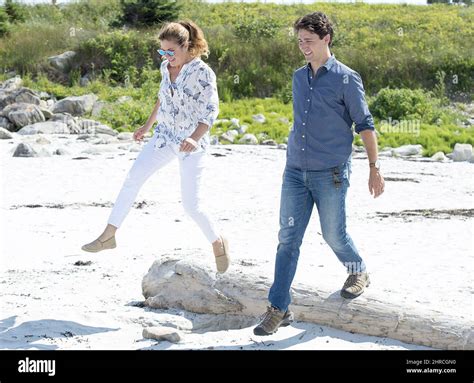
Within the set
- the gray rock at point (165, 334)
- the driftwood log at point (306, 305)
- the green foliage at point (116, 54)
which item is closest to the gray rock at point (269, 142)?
the green foliage at point (116, 54)

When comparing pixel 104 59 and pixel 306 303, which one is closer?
pixel 306 303

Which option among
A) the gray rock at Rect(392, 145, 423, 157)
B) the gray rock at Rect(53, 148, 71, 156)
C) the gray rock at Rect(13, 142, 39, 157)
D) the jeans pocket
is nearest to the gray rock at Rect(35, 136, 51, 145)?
the gray rock at Rect(53, 148, 71, 156)

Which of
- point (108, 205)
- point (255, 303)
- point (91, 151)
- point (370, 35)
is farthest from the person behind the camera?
point (370, 35)

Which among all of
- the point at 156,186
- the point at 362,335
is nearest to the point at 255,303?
the point at 362,335

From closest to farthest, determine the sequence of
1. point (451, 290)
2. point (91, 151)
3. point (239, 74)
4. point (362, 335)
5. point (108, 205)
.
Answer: point (362, 335)
point (451, 290)
point (108, 205)
point (91, 151)
point (239, 74)

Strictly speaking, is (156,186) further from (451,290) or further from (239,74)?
(239,74)

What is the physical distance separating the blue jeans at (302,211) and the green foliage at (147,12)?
2131 centimetres

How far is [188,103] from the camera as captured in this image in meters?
5.93

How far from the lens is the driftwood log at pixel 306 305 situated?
17.9ft

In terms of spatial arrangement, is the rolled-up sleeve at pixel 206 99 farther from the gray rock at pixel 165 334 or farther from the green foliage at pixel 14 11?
the green foliage at pixel 14 11

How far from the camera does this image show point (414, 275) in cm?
740

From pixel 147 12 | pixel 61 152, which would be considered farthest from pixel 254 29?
pixel 61 152

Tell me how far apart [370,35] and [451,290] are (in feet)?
65.2

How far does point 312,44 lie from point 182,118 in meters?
1.19
